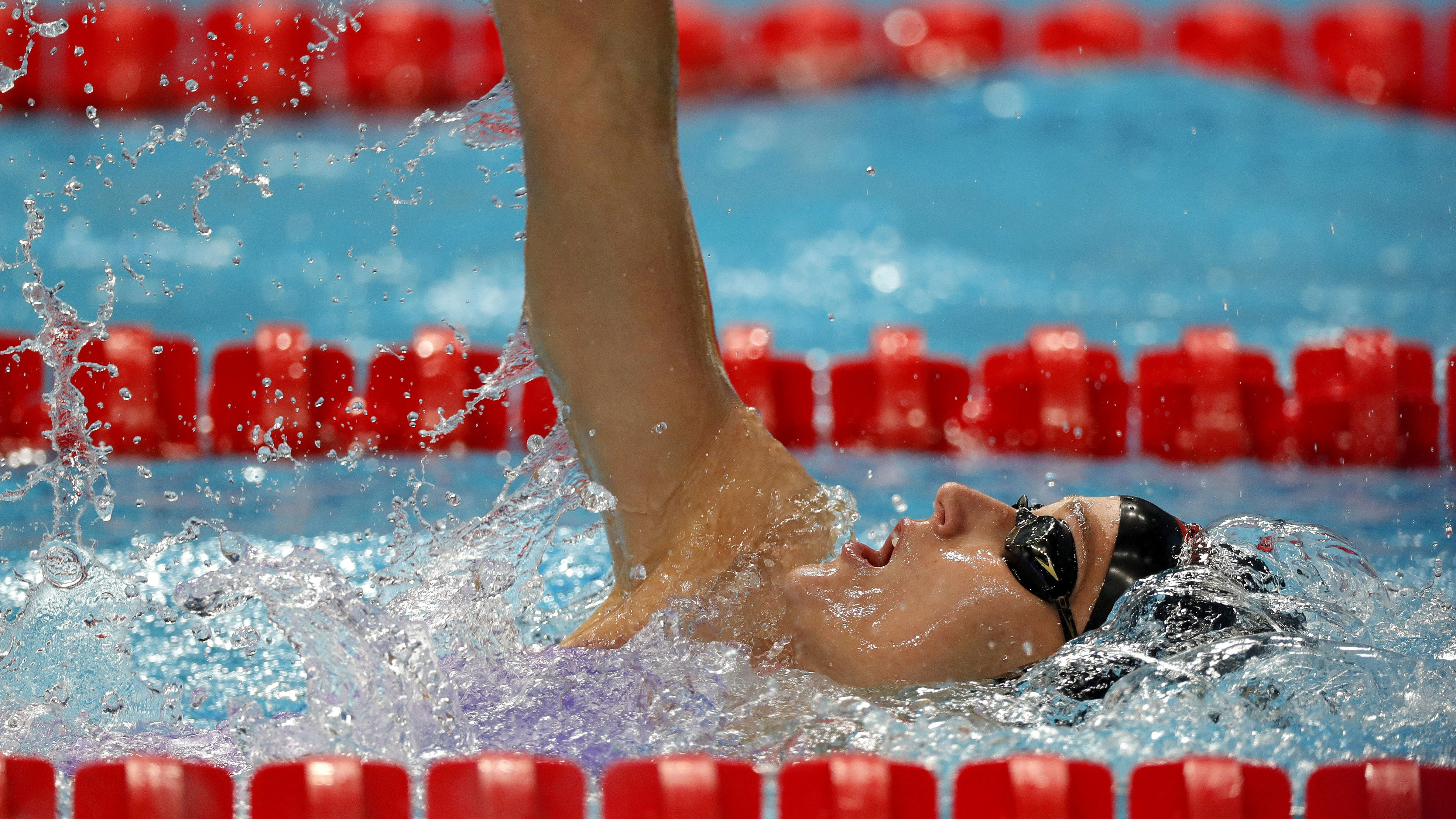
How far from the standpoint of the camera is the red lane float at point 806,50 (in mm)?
5574

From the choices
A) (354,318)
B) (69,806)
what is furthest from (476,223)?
(69,806)

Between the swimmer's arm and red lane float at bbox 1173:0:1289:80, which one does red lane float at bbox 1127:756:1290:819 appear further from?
red lane float at bbox 1173:0:1289:80

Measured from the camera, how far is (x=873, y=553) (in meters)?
1.63

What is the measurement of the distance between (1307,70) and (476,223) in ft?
10.2

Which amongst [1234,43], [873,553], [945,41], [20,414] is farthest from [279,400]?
[1234,43]

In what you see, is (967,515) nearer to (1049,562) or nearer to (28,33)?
(1049,562)

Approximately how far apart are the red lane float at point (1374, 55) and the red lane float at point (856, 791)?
4.77m

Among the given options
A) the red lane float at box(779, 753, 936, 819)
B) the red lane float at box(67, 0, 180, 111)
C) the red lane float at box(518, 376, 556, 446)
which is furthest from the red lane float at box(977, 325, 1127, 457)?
the red lane float at box(67, 0, 180, 111)

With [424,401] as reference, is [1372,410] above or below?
below

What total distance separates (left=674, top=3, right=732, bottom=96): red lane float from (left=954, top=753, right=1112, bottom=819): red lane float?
4.31 meters

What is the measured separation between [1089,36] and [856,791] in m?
4.76

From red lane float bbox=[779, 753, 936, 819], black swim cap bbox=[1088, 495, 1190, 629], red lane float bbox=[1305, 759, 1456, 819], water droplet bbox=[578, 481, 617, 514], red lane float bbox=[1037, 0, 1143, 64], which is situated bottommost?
red lane float bbox=[1305, 759, 1456, 819]

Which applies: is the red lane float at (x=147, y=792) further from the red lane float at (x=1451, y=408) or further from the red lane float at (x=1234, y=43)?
the red lane float at (x=1234, y=43)

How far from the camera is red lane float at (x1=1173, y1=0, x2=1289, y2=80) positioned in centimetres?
554
